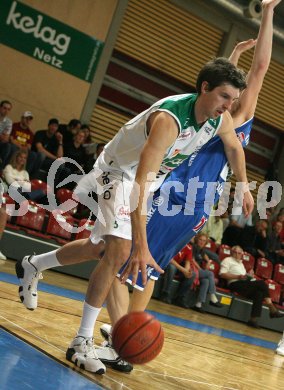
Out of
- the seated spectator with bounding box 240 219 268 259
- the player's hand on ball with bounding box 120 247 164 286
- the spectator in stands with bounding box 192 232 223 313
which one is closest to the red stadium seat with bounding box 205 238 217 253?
the spectator in stands with bounding box 192 232 223 313

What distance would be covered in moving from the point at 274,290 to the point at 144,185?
30.5 ft

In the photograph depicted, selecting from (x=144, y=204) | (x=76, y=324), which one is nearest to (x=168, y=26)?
(x=76, y=324)

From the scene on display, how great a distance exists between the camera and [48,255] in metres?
4.21

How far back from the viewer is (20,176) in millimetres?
9641

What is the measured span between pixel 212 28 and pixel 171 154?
11501mm

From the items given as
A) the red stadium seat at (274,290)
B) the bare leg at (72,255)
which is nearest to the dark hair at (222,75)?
the bare leg at (72,255)

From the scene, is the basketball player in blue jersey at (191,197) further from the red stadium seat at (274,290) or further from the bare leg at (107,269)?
the red stadium seat at (274,290)

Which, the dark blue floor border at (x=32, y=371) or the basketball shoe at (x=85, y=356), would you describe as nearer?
the dark blue floor border at (x=32, y=371)

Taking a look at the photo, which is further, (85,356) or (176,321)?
(176,321)

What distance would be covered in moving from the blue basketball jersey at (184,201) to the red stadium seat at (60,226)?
587 cm

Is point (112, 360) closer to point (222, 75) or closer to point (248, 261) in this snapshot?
point (222, 75)

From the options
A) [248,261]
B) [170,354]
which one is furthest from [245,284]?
[170,354]

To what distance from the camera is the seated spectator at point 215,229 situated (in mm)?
12240

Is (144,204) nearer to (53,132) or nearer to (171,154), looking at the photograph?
(171,154)
